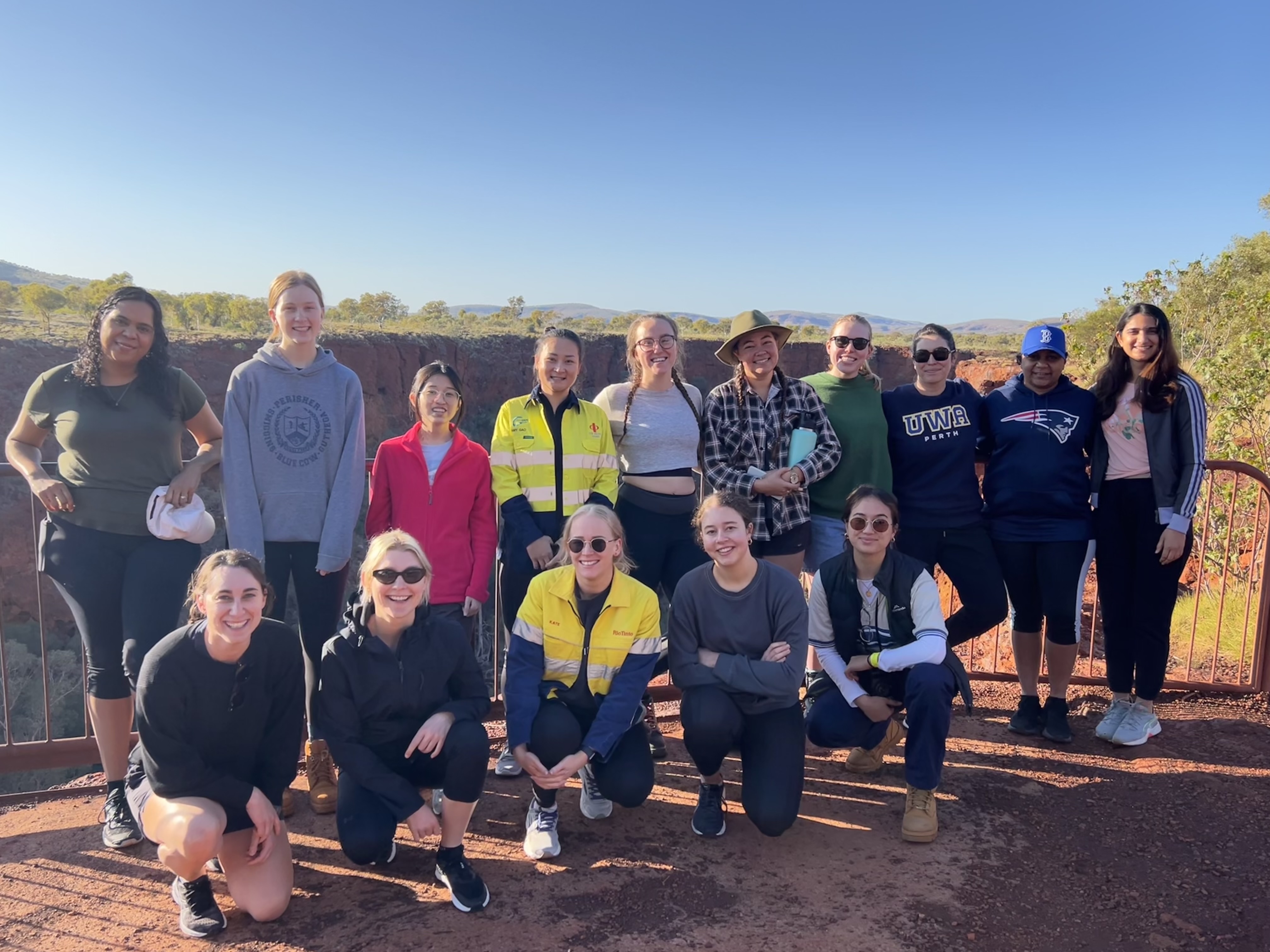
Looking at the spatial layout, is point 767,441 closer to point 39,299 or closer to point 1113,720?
point 1113,720

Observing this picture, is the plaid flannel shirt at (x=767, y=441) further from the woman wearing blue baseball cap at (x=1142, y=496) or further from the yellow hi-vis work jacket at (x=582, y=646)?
the woman wearing blue baseball cap at (x=1142, y=496)

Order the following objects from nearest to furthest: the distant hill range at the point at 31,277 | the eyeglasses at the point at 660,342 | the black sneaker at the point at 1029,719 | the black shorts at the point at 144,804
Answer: the black shorts at the point at 144,804 < the eyeglasses at the point at 660,342 < the black sneaker at the point at 1029,719 < the distant hill range at the point at 31,277

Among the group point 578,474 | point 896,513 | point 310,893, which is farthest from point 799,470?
point 310,893

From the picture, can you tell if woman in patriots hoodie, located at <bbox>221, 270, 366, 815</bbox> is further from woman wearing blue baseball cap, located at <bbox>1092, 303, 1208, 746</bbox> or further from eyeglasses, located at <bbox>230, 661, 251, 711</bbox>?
woman wearing blue baseball cap, located at <bbox>1092, 303, 1208, 746</bbox>

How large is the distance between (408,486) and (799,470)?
1846mm

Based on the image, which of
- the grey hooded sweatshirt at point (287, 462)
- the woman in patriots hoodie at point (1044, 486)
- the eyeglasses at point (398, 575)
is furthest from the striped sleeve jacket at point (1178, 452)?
the grey hooded sweatshirt at point (287, 462)

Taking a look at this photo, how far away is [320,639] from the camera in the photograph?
386 centimetres

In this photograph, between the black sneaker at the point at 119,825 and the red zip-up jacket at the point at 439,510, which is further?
the red zip-up jacket at the point at 439,510

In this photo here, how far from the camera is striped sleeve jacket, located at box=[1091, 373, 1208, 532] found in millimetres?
4273

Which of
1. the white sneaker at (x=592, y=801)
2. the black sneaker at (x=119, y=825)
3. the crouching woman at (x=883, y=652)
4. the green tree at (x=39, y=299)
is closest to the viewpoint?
the black sneaker at (x=119, y=825)

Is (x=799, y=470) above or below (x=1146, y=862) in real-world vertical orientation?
above

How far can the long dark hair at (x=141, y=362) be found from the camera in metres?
3.54

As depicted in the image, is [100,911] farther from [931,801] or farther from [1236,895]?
[1236,895]

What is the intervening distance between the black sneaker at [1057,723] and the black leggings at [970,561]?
63 centimetres
